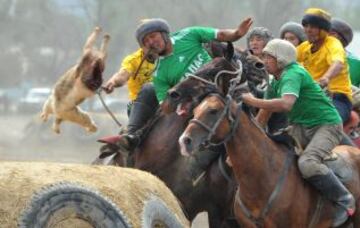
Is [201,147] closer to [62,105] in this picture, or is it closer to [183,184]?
[183,184]

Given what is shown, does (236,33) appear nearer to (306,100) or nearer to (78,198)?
(306,100)

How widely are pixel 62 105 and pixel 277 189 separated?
3.46 meters

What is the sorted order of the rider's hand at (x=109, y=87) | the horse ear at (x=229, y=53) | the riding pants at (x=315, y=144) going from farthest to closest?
the rider's hand at (x=109, y=87), the horse ear at (x=229, y=53), the riding pants at (x=315, y=144)

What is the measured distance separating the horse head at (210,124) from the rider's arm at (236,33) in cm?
151

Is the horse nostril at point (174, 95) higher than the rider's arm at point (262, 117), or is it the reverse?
the horse nostril at point (174, 95)

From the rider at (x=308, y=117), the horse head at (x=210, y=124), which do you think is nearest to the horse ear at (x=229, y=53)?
the rider at (x=308, y=117)

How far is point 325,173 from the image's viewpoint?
33.5ft

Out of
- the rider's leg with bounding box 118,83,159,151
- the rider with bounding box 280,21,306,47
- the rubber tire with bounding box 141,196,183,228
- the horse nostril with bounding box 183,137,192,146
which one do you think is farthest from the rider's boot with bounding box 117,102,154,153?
the horse nostril with bounding box 183,137,192,146

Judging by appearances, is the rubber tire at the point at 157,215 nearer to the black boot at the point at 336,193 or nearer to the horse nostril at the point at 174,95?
the horse nostril at the point at 174,95

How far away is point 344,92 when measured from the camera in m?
11.9

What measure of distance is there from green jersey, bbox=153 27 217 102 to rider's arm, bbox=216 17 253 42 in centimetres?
32

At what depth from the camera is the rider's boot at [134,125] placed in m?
11.9

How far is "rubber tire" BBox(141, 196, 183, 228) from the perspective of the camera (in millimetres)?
9969

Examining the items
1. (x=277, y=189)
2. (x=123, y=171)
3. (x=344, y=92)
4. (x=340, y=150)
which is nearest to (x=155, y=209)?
(x=123, y=171)
